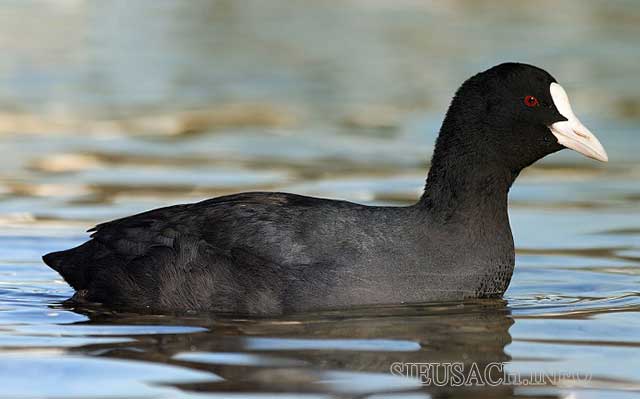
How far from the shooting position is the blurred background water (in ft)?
17.0

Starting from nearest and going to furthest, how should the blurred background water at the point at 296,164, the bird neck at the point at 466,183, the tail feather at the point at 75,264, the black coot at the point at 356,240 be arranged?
the blurred background water at the point at 296,164 → the black coot at the point at 356,240 → the bird neck at the point at 466,183 → the tail feather at the point at 75,264

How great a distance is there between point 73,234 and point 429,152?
426 centimetres

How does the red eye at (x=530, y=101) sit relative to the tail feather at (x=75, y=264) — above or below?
above

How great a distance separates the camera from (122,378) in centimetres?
485

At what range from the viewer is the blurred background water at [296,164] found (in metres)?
5.20

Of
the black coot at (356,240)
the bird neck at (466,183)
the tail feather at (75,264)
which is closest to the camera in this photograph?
the black coot at (356,240)

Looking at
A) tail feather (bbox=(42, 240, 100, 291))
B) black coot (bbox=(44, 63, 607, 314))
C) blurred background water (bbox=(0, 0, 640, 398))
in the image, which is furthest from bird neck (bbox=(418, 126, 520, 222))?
tail feather (bbox=(42, 240, 100, 291))

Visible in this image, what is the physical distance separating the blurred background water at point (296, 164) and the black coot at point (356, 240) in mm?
152

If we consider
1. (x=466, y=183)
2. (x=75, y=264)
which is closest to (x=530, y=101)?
(x=466, y=183)

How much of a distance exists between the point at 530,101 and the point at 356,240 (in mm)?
1154

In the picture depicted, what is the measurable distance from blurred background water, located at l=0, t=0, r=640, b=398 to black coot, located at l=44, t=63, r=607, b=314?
0.15 metres

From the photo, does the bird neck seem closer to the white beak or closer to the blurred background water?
the white beak

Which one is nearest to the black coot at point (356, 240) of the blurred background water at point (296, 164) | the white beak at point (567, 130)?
the white beak at point (567, 130)

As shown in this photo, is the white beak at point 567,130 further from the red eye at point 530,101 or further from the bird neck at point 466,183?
the bird neck at point 466,183
